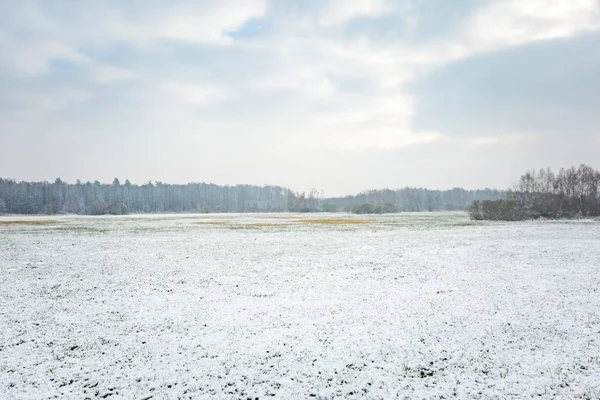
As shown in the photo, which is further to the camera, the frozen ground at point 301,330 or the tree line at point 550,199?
the tree line at point 550,199

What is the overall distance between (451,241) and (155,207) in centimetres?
17286

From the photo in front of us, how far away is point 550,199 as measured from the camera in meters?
76.6

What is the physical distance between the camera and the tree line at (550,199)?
69.1 meters

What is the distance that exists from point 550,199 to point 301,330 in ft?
272

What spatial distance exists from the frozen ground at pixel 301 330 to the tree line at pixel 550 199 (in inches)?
2057

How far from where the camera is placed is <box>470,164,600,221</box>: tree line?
227ft

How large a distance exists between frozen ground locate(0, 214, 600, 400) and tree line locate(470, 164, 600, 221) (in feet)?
171

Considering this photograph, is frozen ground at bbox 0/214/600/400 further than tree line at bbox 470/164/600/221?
No

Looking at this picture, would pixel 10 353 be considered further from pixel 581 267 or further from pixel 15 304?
pixel 581 267

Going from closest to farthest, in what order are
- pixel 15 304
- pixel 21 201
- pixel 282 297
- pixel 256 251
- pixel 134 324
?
pixel 134 324
pixel 15 304
pixel 282 297
pixel 256 251
pixel 21 201

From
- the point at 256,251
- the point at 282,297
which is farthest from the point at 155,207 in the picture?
the point at 282,297

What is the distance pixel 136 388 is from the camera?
706 cm

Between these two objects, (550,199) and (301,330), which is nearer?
(301,330)

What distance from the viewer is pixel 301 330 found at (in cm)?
1012
